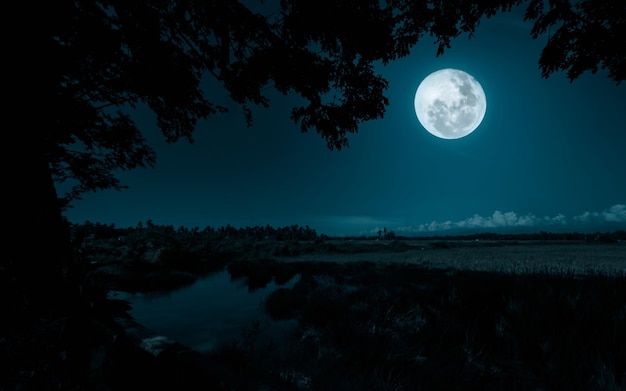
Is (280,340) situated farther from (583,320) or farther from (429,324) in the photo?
(583,320)

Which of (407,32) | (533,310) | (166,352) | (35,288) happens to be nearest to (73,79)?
(35,288)

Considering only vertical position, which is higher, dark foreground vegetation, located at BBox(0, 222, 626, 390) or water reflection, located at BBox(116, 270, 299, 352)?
dark foreground vegetation, located at BBox(0, 222, 626, 390)

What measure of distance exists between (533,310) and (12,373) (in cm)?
654

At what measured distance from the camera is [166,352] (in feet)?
5.38

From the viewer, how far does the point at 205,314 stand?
7.96 m

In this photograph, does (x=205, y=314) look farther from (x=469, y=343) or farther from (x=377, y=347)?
(x=469, y=343)

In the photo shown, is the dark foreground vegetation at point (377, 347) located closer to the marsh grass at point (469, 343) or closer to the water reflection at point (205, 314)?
the marsh grass at point (469, 343)

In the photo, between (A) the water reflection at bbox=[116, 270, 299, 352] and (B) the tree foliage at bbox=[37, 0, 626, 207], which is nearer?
(B) the tree foliage at bbox=[37, 0, 626, 207]

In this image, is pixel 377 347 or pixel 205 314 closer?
pixel 377 347

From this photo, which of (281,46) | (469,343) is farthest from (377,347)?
(281,46)

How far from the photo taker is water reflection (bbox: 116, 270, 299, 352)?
579cm

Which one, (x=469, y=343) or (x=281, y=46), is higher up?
(x=281, y=46)

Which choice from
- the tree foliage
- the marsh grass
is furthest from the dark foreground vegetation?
the tree foliage

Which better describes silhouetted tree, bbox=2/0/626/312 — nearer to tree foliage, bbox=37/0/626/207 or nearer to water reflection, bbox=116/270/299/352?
tree foliage, bbox=37/0/626/207
